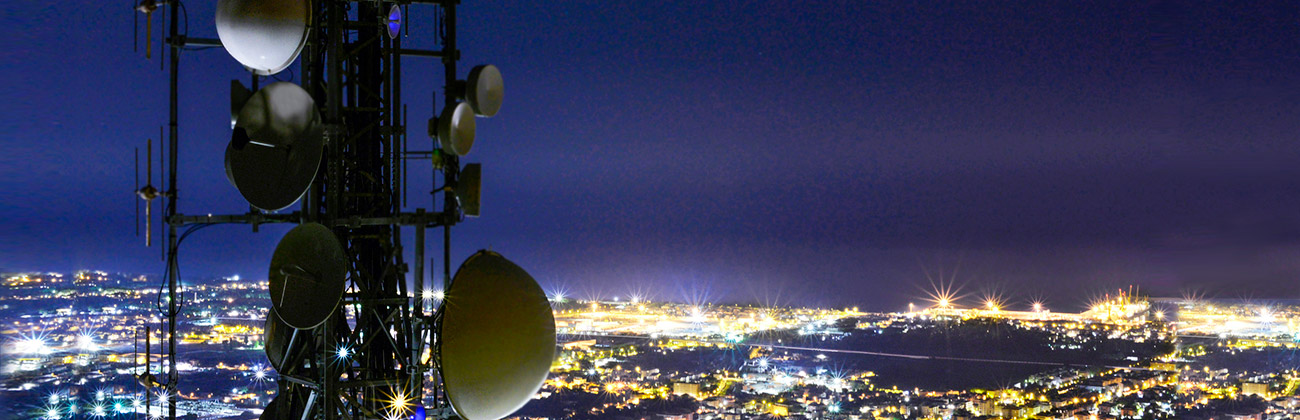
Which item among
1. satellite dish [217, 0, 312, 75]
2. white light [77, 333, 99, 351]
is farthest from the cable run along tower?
white light [77, 333, 99, 351]

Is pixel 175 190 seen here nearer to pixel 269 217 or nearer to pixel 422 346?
pixel 269 217

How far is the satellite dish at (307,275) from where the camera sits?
2.59m

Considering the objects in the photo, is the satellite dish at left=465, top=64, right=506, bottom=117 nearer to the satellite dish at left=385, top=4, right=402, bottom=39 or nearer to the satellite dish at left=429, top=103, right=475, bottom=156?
the satellite dish at left=429, top=103, right=475, bottom=156

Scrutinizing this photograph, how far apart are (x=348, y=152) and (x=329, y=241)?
1.49 feet

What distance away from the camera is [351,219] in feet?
8.95

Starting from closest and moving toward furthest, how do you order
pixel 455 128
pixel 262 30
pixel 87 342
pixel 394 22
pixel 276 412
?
pixel 262 30 < pixel 455 128 < pixel 394 22 < pixel 276 412 < pixel 87 342

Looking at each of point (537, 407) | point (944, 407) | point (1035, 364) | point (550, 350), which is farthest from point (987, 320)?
point (550, 350)

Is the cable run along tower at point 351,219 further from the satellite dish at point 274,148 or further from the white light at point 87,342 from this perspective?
the white light at point 87,342

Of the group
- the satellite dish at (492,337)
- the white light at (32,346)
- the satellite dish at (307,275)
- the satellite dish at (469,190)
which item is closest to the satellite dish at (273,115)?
the satellite dish at (307,275)

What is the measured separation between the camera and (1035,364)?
115 ft

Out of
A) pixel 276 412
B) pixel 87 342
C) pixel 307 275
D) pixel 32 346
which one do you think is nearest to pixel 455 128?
pixel 307 275

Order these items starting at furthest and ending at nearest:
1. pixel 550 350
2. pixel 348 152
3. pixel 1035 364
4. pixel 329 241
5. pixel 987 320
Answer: pixel 987 320, pixel 1035 364, pixel 348 152, pixel 550 350, pixel 329 241

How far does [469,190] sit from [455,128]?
0.19 meters

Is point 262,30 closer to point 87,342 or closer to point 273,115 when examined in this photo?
point 273,115
